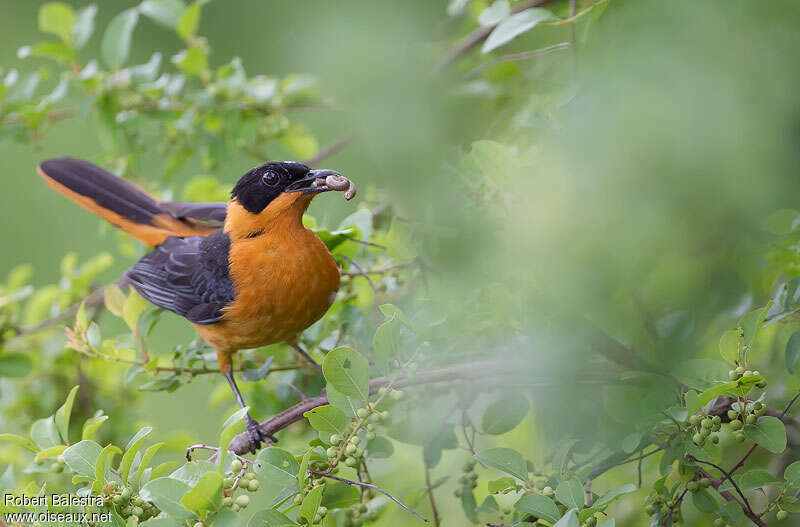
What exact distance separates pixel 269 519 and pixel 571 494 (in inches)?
22.4

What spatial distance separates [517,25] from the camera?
6.18 feet

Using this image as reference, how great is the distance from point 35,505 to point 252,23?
5489 millimetres

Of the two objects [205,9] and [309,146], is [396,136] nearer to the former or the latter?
[309,146]

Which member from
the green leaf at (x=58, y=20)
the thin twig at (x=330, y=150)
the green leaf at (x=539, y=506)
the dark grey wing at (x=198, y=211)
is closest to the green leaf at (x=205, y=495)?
the green leaf at (x=539, y=506)

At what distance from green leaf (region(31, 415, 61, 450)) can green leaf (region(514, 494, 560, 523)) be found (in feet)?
3.94

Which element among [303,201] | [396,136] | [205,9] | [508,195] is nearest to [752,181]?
[508,195]

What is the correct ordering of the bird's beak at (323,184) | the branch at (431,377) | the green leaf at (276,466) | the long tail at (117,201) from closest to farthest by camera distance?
the green leaf at (276,466) → the branch at (431,377) → the bird's beak at (323,184) → the long tail at (117,201)

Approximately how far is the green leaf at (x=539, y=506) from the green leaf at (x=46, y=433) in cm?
120

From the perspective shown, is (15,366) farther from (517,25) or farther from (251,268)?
(517,25)

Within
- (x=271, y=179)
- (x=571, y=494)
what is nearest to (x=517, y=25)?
(x=271, y=179)

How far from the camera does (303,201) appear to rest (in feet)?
6.83

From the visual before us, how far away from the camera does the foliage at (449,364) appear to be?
55.0 inches

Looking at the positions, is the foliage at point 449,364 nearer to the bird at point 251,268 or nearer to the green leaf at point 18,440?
the green leaf at point 18,440

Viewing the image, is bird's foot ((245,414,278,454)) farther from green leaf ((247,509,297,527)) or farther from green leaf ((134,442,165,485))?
green leaf ((247,509,297,527))
